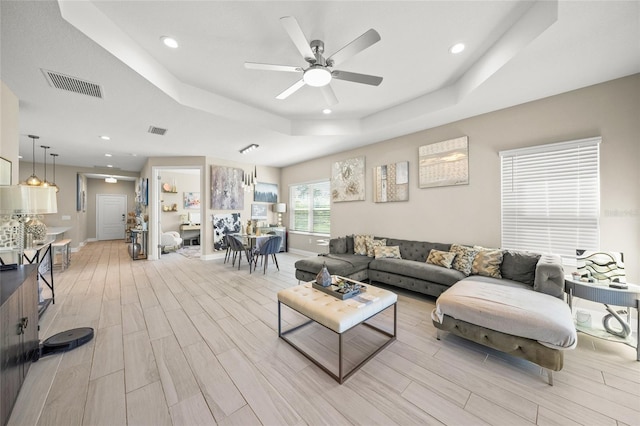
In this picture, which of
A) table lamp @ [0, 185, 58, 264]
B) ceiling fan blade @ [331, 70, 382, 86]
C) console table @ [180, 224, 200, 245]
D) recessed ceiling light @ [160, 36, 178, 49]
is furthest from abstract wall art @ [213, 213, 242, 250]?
ceiling fan blade @ [331, 70, 382, 86]

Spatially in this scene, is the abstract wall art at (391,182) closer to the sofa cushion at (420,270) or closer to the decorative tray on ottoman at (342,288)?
the sofa cushion at (420,270)

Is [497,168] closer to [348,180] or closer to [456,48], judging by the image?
[456,48]

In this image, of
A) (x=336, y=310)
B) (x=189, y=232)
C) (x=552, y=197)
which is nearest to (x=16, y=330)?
(x=336, y=310)

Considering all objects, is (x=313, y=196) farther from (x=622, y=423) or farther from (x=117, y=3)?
(x=622, y=423)

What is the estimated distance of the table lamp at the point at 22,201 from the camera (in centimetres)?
214

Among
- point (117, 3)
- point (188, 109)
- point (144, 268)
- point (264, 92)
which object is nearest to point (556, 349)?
point (264, 92)

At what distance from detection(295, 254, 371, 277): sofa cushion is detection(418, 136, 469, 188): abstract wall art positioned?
1813 millimetres

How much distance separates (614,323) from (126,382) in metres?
4.84

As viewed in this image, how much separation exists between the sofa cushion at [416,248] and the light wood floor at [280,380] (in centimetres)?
129

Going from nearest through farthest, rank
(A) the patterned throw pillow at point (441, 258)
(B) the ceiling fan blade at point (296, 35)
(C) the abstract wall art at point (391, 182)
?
(B) the ceiling fan blade at point (296, 35) → (A) the patterned throw pillow at point (441, 258) → (C) the abstract wall art at point (391, 182)

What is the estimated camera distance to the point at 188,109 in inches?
129

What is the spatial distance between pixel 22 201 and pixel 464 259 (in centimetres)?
509

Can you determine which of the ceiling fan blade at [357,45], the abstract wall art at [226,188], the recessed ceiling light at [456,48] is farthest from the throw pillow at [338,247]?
the abstract wall art at [226,188]

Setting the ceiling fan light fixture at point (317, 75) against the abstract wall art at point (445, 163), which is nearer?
the ceiling fan light fixture at point (317, 75)
